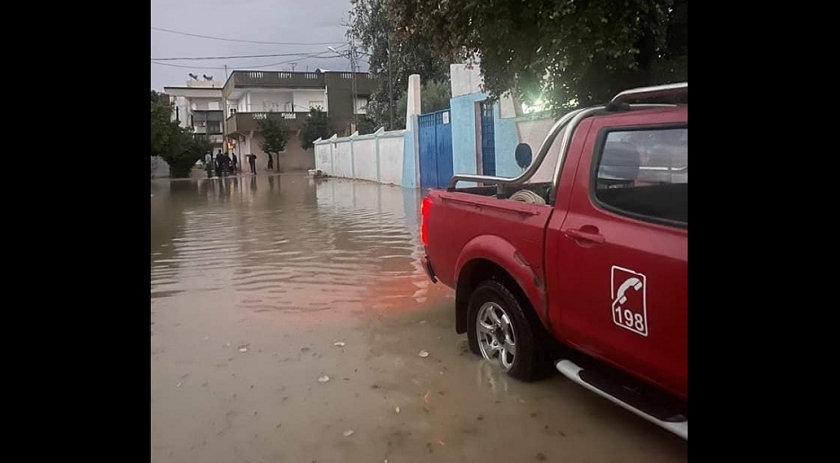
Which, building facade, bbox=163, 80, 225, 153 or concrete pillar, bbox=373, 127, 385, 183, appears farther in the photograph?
building facade, bbox=163, 80, 225, 153

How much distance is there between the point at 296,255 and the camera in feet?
29.9

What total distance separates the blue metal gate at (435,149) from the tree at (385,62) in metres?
7.55

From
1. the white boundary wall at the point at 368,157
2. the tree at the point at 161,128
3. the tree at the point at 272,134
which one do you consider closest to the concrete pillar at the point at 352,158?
the white boundary wall at the point at 368,157

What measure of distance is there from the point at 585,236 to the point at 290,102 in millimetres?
51592

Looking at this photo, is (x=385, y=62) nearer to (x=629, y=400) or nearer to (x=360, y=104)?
(x=360, y=104)

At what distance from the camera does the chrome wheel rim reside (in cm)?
406

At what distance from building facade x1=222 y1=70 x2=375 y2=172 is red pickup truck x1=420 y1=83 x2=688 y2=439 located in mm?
42947

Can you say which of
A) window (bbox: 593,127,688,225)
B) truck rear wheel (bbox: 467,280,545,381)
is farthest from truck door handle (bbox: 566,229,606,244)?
truck rear wheel (bbox: 467,280,545,381)

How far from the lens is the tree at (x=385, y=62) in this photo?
93.1ft

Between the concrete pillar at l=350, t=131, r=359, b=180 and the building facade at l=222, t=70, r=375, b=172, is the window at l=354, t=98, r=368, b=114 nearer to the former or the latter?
the building facade at l=222, t=70, r=375, b=172

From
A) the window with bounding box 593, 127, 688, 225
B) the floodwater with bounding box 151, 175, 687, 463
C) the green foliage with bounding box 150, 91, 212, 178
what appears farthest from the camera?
the green foliage with bounding box 150, 91, 212, 178
